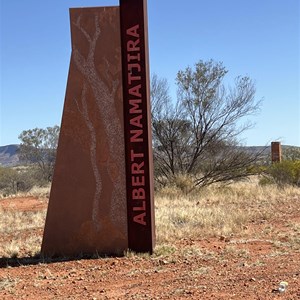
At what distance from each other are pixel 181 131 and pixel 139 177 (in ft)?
44.6

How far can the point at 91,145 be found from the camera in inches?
338

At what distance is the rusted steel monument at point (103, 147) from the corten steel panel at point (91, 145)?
0.02 metres

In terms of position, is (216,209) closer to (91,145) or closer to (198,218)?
(198,218)

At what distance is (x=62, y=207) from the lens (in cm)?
865

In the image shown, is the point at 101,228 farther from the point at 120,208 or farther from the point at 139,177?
the point at 139,177

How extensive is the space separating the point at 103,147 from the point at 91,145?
0.22 meters

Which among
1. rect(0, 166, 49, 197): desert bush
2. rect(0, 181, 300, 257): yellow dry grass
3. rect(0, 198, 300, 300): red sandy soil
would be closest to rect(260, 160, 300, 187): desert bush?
rect(0, 181, 300, 257): yellow dry grass

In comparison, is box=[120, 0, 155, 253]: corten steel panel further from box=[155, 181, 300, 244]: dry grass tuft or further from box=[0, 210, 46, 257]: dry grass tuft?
box=[0, 210, 46, 257]: dry grass tuft

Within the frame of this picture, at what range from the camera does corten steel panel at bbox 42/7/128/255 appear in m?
8.53

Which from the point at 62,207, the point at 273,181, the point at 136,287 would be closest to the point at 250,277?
the point at 136,287

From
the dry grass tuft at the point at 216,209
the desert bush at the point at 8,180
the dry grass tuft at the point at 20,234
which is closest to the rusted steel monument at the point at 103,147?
the dry grass tuft at the point at 20,234

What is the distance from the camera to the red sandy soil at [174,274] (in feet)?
19.0

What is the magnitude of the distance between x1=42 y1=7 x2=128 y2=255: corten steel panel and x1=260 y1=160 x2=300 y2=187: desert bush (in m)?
16.9

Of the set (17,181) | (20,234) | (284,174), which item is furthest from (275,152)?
(20,234)
